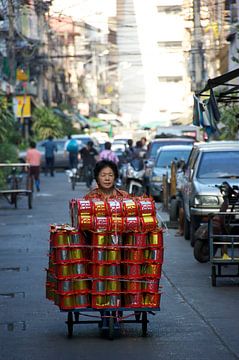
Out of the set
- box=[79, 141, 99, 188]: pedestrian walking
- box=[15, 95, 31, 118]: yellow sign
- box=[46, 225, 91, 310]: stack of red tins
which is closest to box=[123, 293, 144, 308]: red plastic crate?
box=[46, 225, 91, 310]: stack of red tins

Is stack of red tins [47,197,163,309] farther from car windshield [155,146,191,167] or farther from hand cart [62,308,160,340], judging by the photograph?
car windshield [155,146,191,167]

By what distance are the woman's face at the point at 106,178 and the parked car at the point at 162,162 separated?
21.0 m


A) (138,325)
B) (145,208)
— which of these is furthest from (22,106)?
(145,208)

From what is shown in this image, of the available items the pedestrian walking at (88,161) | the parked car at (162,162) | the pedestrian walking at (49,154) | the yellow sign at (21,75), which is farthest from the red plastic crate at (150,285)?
the yellow sign at (21,75)

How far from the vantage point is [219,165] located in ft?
69.4

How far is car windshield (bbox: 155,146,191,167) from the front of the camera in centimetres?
3325

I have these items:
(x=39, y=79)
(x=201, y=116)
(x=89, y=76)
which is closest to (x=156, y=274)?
(x=201, y=116)

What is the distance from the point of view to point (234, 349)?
986cm

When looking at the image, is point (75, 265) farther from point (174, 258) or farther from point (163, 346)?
point (174, 258)

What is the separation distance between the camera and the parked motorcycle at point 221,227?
1538 centimetres

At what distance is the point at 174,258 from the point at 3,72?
37099 mm

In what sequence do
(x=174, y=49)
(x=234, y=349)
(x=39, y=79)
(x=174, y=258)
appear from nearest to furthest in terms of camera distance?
(x=234, y=349) → (x=174, y=258) → (x=39, y=79) → (x=174, y=49)

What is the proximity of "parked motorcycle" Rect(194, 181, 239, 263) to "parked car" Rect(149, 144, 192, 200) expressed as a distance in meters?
15.2

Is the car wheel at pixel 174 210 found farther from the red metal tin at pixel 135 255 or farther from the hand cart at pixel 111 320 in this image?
the red metal tin at pixel 135 255
